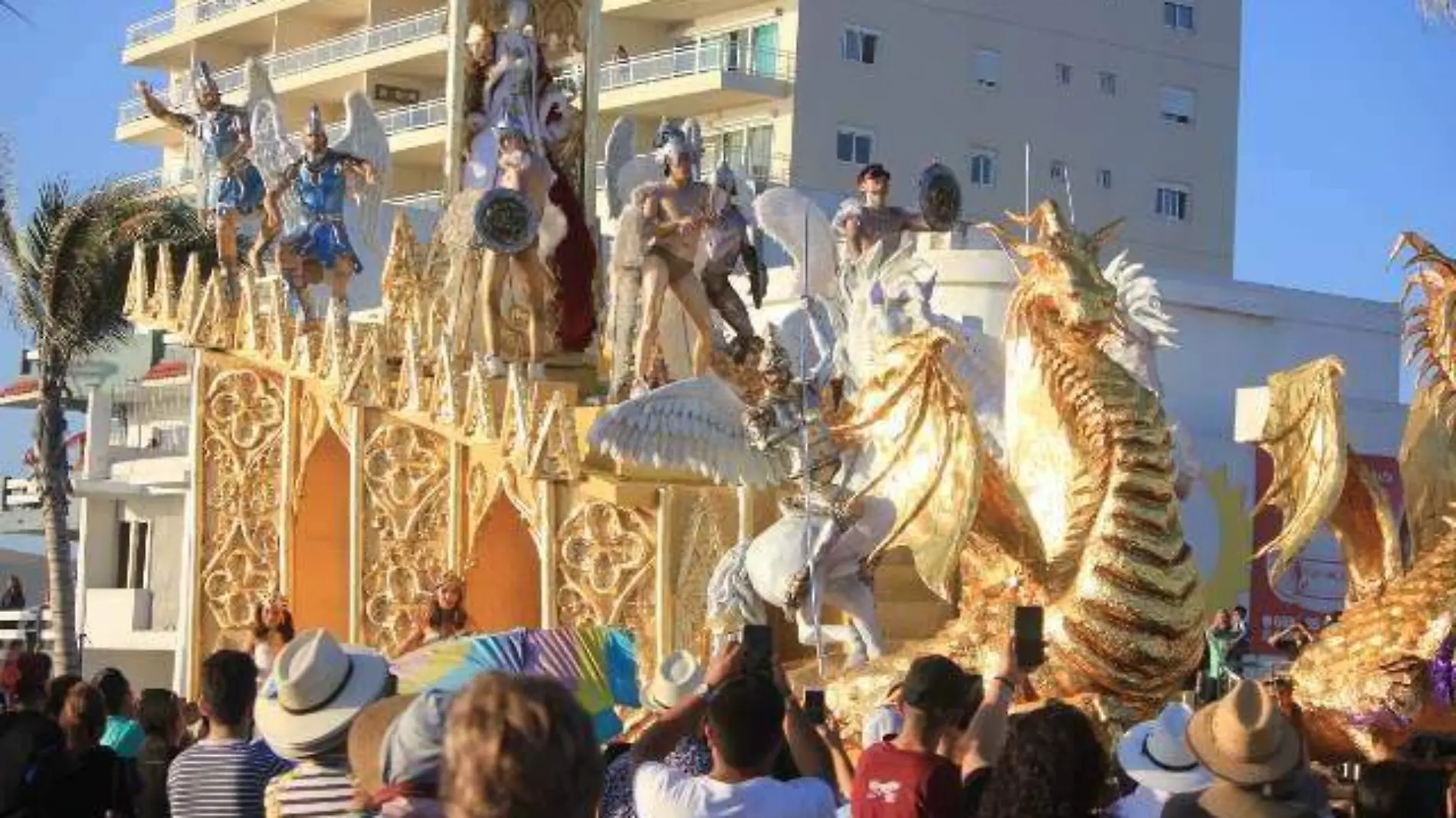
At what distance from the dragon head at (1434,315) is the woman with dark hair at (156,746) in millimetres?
5886

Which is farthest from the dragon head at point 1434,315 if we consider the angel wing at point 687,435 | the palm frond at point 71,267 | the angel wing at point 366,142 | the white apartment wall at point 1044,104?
the white apartment wall at point 1044,104

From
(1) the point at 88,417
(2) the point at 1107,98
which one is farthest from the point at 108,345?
(2) the point at 1107,98

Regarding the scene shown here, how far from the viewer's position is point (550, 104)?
20.6 meters

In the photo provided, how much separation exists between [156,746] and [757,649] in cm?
299

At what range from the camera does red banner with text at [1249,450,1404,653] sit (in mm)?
21469

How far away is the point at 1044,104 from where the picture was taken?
4491 centimetres

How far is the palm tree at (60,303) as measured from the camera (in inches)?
1083

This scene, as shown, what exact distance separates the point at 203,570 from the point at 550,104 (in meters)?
4.49

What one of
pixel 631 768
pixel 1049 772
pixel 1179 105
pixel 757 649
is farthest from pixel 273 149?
→ pixel 1179 105

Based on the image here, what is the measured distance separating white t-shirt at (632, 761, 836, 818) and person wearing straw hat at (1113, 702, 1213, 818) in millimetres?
772

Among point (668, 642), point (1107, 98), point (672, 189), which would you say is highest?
point (1107, 98)

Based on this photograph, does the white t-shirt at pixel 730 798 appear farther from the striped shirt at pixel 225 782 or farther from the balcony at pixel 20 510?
the balcony at pixel 20 510

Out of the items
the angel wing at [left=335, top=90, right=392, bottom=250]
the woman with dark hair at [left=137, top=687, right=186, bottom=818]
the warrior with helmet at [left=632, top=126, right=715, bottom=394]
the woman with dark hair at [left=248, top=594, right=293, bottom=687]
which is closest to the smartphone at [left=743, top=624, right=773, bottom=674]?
the woman with dark hair at [left=137, top=687, right=186, bottom=818]

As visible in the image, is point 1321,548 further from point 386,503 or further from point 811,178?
point 811,178
